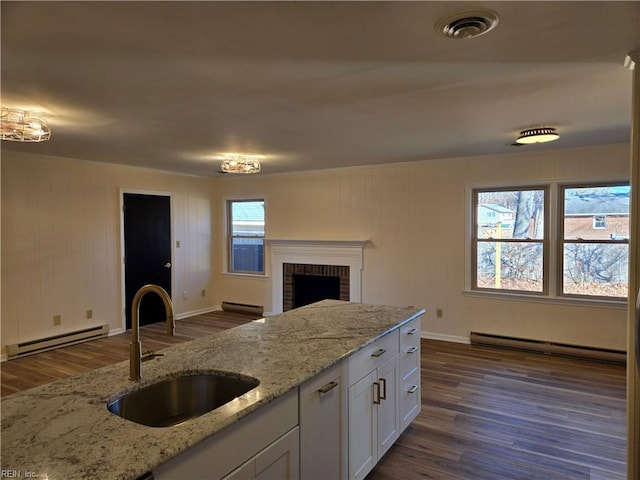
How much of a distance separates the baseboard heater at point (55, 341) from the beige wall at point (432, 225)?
2.87 metres

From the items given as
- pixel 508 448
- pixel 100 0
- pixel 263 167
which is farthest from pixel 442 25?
pixel 263 167

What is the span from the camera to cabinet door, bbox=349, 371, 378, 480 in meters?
2.12

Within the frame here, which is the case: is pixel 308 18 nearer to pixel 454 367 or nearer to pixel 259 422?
pixel 259 422

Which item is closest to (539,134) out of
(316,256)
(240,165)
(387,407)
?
(387,407)

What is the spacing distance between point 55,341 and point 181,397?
Answer: 166 inches

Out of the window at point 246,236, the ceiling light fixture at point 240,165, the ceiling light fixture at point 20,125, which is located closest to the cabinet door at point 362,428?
the ceiling light fixture at point 20,125

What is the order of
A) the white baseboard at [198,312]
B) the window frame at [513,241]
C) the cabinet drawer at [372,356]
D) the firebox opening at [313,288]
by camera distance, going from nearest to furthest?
1. the cabinet drawer at [372,356]
2. the window frame at [513,241]
3. the firebox opening at [313,288]
4. the white baseboard at [198,312]

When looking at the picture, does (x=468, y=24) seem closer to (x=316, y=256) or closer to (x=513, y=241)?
(x=513, y=241)

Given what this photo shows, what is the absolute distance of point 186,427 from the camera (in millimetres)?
1242

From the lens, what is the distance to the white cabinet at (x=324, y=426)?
1741mm

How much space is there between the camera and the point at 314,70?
220 centimetres

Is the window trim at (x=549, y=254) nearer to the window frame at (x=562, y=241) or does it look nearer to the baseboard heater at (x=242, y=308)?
the window frame at (x=562, y=241)

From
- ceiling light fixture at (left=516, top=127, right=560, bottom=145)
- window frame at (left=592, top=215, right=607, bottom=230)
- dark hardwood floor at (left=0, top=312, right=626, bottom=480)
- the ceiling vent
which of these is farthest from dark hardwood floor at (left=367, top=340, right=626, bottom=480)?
the ceiling vent

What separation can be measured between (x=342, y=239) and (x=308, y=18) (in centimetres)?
446
